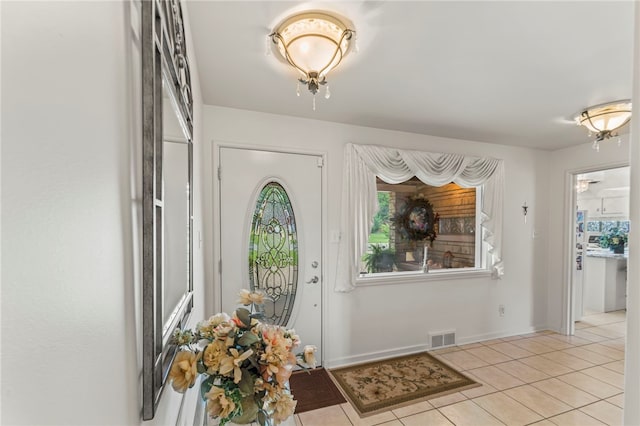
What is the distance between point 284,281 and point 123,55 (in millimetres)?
2476

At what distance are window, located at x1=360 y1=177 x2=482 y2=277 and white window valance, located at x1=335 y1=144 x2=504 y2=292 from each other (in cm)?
16

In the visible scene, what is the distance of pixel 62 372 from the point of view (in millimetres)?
312

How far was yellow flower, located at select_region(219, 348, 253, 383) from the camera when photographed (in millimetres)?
745

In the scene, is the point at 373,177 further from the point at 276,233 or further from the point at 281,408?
the point at 281,408

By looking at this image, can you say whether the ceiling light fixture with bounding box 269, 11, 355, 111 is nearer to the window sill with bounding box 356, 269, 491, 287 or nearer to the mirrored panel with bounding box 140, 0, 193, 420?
the mirrored panel with bounding box 140, 0, 193, 420

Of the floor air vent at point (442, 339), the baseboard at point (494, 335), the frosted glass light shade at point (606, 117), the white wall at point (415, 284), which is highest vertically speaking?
the frosted glass light shade at point (606, 117)

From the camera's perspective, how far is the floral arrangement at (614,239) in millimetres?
5730

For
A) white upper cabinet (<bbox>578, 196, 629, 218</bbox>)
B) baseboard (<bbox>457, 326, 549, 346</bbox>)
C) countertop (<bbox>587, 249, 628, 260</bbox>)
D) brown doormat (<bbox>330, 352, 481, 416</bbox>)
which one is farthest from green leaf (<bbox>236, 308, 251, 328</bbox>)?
white upper cabinet (<bbox>578, 196, 629, 218</bbox>)

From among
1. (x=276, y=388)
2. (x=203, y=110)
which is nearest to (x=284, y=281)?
(x=203, y=110)

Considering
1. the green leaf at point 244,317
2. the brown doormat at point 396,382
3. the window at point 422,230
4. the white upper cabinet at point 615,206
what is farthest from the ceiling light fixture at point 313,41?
the white upper cabinet at point 615,206

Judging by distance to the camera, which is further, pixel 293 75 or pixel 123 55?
pixel 293 75

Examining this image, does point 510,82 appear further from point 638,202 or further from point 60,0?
point 60,0

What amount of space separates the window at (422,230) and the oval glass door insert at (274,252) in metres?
0.81

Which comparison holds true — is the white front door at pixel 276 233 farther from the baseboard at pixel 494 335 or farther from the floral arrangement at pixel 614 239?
the floral arrangement at pixel 614 239
